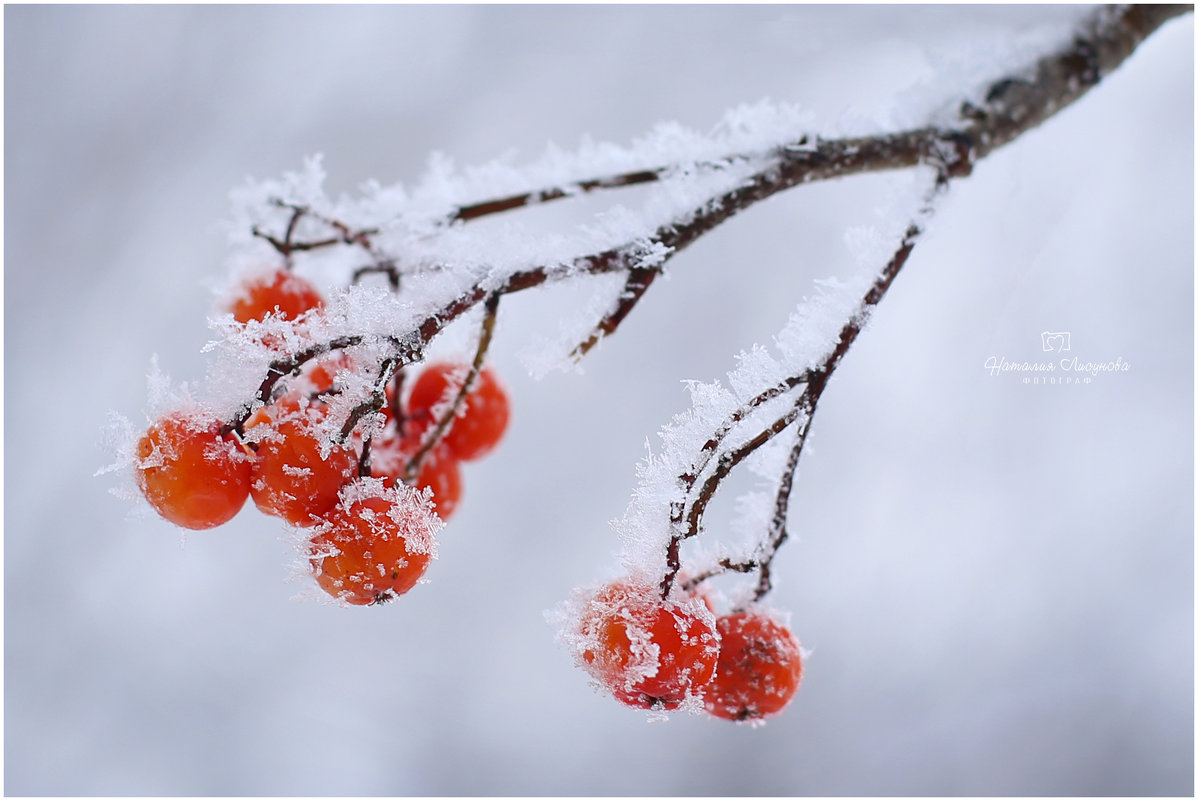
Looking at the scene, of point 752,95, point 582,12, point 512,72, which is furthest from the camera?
point 512,72

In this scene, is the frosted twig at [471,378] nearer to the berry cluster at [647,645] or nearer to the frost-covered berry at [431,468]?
the frost-covered berry at [431,468]

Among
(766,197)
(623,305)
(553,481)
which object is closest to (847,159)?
(766,197)

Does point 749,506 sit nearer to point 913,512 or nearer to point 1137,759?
point 913,512

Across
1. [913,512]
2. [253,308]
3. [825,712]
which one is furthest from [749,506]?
[825,712]

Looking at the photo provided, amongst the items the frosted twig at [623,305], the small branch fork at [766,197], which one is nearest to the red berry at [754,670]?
the small branch fork at [766,197]

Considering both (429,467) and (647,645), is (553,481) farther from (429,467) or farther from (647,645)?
(647,645)

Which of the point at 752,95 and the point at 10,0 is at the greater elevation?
the point at 10,0
